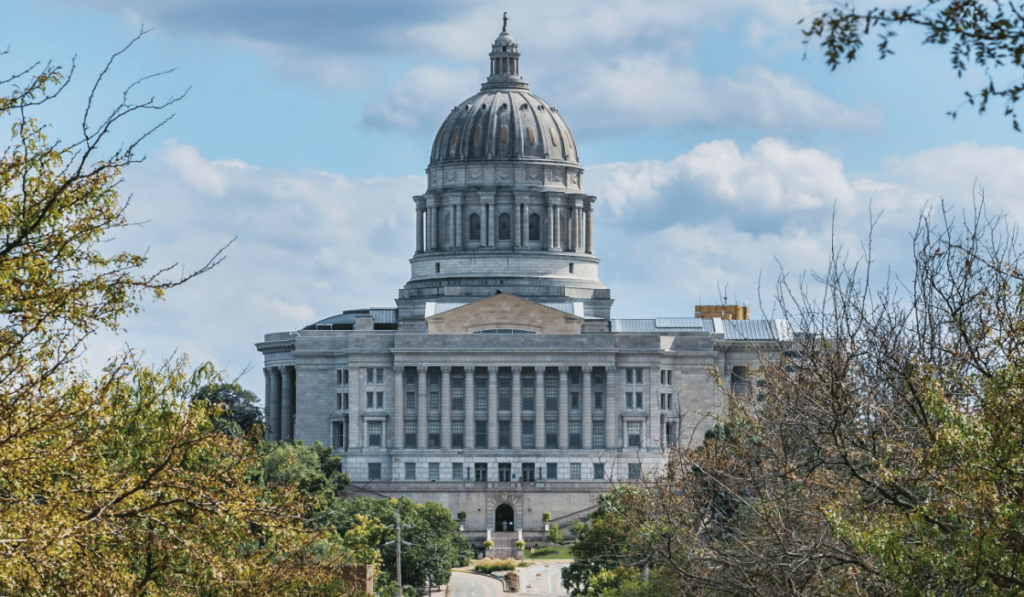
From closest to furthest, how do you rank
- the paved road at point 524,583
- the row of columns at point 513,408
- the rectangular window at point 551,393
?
the paved road at point 524,583
the row of columns at point 513,408
the rectangular window at point 551,393

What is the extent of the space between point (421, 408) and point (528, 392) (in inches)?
410

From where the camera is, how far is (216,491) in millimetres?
38906

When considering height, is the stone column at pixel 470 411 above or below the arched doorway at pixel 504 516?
above

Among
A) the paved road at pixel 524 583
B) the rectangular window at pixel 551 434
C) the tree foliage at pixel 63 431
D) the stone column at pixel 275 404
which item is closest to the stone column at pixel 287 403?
the stone column at pixel 275 404

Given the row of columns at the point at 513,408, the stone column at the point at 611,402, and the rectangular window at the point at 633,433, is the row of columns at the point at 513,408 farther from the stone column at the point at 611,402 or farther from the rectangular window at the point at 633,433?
the rectangular window at the point at 633,433

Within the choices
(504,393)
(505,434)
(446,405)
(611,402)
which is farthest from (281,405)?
(611,402)

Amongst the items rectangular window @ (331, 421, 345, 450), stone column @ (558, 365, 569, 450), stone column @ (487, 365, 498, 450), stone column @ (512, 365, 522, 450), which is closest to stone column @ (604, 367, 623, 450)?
stone column @ (558, 365, 569, 450)

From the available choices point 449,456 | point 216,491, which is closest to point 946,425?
point 216,491

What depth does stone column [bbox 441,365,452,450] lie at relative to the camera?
585 feet

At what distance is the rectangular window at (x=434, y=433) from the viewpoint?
587 feet

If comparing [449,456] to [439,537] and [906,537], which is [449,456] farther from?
[906,537]

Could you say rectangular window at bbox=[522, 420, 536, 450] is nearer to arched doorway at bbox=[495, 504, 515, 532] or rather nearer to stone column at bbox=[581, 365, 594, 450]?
stone column at bbox=[581, 365, 594, 450]

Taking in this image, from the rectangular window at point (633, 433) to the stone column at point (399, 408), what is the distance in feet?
69.4

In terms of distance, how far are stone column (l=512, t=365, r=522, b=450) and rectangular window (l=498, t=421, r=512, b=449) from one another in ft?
2.43
